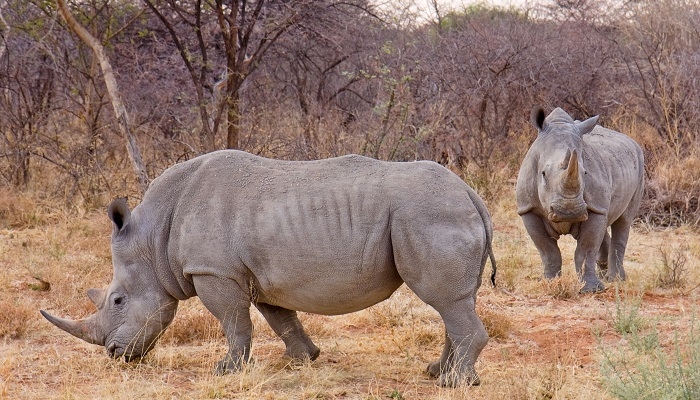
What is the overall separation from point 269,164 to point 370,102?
11.0 meters

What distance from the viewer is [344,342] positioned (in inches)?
259

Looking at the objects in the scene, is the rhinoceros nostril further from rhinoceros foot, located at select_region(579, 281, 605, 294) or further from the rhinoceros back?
rhinoceros foot, located at select_region(579, 281, 605, 294)

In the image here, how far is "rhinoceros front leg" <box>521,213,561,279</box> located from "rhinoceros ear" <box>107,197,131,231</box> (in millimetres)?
3804

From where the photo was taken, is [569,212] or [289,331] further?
[569,212]

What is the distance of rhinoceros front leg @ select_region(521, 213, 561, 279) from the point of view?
8289 millimetres

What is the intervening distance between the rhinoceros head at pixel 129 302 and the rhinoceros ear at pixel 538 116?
11.9 feet

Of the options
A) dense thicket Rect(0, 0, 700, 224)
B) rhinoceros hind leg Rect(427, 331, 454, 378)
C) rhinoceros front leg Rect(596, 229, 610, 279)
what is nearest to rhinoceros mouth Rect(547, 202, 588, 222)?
rhinoceros front leg Rect(596, 229, 610, 279)

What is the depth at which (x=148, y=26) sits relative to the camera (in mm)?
14102

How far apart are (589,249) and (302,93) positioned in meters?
9.16

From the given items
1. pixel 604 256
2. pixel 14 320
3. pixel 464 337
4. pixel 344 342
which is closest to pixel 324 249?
pixel 464 337

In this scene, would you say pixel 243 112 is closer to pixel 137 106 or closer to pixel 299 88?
pixel 137 106

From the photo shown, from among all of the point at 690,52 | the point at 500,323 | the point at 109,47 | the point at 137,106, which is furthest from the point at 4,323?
the point at 690,52

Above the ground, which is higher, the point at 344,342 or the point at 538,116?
the point at 538,116

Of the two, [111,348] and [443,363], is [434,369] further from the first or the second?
[111,348]
